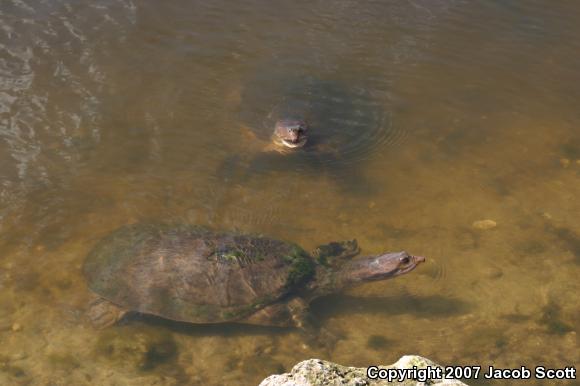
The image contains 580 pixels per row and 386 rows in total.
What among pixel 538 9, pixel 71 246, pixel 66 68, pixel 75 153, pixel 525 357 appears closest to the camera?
pixel 525 357

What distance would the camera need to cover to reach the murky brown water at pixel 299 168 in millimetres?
4297

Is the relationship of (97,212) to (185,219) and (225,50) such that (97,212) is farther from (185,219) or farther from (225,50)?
(225,50)

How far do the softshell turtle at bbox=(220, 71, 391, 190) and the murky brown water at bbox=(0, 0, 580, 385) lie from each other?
0.12 feet

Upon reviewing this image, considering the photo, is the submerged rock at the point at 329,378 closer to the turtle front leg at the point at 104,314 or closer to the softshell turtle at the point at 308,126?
the turtle front leg at the point at 104,314

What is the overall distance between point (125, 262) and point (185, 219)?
85 cm

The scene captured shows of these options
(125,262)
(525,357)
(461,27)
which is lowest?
(525,357)

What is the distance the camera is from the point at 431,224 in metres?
5.31

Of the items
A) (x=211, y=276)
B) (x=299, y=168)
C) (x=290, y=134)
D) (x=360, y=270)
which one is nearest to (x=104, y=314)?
(x=211, y=276)

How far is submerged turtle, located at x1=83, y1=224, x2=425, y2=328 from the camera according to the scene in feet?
13.9

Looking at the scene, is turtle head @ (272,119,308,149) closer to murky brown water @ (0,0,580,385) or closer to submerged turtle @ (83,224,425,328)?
murky brown water @ (0,0,580,385)

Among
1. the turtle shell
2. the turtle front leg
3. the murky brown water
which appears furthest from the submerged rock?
the turtle front leg

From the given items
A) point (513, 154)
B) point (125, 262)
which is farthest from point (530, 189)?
point (125, 262)

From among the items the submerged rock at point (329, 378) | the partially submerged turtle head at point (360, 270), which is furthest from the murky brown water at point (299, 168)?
the submerged rock at point (329, 378)

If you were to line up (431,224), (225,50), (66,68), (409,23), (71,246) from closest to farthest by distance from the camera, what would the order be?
(71,246)
(431,224)
(66,68)
(225,50)
(409,23)
